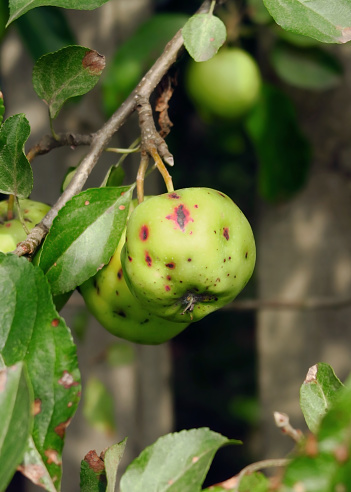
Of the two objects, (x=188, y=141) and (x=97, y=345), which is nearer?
(x=97, y=345)

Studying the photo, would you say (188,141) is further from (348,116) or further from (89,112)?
(348,116)

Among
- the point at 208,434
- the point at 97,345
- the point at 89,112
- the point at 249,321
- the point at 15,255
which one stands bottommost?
the point at 249,321

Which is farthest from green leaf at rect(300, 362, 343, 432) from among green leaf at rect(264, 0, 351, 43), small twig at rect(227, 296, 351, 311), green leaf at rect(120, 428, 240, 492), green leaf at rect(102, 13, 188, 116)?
green leaf at rect(102, 13, 188, 116)

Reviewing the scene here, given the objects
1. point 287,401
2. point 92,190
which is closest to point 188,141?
point 287,401

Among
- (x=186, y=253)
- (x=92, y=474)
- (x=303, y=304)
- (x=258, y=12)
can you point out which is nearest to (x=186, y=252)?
(x=186, y=253)

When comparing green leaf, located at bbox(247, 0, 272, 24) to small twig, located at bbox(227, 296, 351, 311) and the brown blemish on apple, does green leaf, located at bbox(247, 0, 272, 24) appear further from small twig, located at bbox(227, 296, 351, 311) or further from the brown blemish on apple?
the brown blemish on apple

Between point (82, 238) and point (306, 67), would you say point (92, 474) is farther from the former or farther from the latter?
point (306, 67)

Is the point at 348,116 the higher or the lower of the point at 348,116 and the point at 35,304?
the lower
